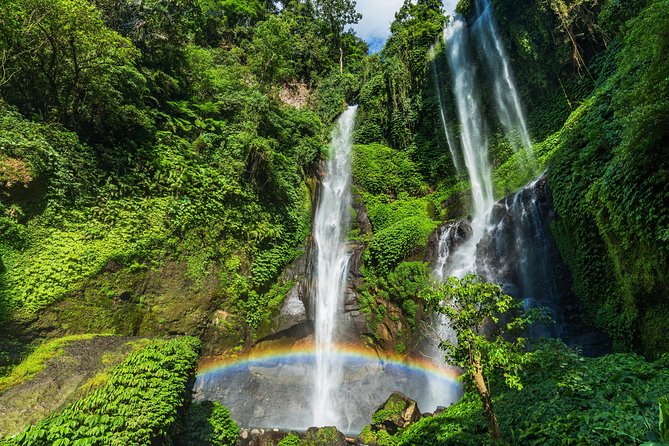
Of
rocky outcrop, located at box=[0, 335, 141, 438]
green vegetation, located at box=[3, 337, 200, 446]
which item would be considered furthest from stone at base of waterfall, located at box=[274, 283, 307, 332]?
green vegetation, located at box=[3, 337, 200, 446]

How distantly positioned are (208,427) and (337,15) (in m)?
35.3

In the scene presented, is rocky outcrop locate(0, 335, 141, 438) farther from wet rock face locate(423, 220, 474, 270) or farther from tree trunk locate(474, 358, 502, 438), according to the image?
wet rock face locate(423, 220, 474, 270)

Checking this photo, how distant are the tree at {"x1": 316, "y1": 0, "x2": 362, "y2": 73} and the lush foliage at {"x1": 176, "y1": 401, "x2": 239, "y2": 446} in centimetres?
3045

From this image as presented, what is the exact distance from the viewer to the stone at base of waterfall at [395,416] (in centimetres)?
1009

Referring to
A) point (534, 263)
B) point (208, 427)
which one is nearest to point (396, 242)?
point (534, 263)

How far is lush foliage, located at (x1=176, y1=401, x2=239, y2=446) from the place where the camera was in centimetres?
762

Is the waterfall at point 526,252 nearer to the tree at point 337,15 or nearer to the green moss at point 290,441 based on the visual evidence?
the green moss at point 290,441

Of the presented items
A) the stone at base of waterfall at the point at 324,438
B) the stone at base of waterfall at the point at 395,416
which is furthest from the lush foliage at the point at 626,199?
the stone at base of waterfall at the point at 324,438

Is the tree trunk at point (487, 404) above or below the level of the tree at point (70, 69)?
below

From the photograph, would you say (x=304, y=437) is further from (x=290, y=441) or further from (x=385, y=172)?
(x=385, y=172)

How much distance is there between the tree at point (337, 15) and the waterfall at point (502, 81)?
13532 mm

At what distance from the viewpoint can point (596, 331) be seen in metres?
9.27

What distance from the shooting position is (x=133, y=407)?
5.29 metres

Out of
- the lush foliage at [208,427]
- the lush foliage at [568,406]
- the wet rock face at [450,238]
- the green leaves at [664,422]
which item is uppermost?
the wet rock face at [450,238]
